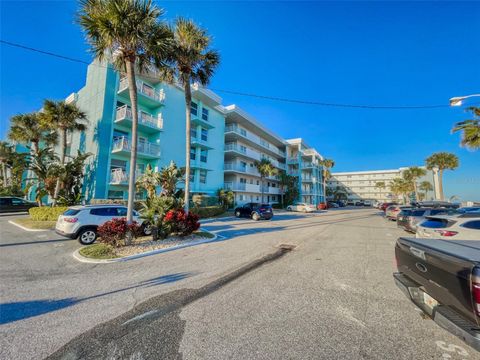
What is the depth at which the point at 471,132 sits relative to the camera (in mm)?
16469

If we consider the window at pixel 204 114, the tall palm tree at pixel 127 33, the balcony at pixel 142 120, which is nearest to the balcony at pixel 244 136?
the window at pixel 204 114

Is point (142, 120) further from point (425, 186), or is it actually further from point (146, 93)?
point (425, 186)

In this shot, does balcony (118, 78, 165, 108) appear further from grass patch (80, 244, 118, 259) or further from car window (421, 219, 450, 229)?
car window (421, 219, 450, 229)

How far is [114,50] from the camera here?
344 inches

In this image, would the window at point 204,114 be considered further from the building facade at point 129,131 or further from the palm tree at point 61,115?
the palm tree at point 61,115

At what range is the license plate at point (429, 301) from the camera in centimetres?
274

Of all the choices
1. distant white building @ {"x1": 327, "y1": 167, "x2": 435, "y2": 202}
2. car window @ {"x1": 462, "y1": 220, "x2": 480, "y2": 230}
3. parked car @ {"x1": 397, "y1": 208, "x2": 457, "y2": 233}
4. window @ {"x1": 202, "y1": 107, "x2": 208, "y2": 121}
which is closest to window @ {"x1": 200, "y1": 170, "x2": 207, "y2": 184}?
window @ {"x1": 202, "y1": 107, "x2": 208, "y2": 121}

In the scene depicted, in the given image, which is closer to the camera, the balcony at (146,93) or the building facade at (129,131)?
Result: the building facade at (129,131)

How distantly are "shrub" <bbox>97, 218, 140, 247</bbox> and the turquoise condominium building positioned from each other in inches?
404

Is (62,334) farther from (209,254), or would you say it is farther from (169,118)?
(169,118)

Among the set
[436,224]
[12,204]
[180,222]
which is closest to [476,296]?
[436,224]

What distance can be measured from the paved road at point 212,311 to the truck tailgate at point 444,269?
80 centimetres

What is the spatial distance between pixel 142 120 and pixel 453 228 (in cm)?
2138

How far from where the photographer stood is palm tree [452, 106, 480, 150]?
1636cm
